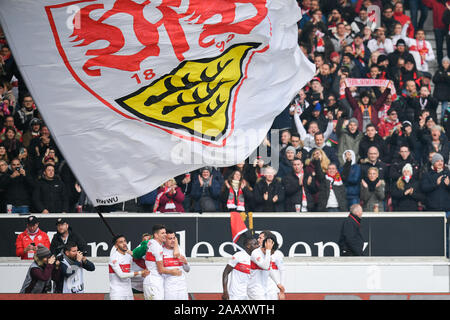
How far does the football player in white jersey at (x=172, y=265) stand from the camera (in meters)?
13.3

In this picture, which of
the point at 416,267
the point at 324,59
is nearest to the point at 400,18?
the point at 324,59

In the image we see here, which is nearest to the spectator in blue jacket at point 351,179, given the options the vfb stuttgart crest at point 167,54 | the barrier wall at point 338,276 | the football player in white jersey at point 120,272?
the barrier wall at point 338,276

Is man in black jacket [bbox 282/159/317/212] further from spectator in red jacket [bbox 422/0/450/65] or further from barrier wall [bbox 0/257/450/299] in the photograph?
spectator in red jacket [bbox 422/0/450/65]

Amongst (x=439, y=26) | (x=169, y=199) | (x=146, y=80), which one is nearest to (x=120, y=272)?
(x=169, y=199)

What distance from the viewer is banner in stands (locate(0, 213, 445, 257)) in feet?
51.3

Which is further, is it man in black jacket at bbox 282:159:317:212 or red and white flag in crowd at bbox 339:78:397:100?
red and white flag in crowd at bbox 339:78:397:100

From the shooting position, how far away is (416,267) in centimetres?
1542

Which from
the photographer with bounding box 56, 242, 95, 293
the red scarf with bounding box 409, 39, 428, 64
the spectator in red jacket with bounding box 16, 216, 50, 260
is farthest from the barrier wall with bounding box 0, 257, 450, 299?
→ the red scarf with bounding box 409, 39, 428, 64

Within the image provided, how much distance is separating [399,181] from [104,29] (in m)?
7.85

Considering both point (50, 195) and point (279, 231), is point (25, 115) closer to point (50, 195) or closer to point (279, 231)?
point (50, 195)

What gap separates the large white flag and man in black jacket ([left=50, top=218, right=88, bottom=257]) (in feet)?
15.2

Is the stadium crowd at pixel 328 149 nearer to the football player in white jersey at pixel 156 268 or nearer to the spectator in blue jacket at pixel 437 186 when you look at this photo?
the spectator in blue jacket at pixel 437 186
